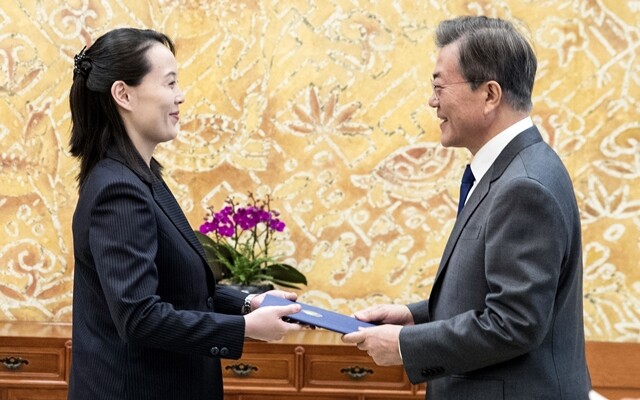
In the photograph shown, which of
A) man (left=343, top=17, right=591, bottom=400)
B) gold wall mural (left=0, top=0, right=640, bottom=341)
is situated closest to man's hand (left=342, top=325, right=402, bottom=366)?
man (left=343, top=17, right=591, bottom=400)

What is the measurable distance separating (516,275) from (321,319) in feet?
1.86

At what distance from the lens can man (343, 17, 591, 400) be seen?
1.96 meters

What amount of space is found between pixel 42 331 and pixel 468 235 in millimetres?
2341

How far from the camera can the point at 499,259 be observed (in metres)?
1.98

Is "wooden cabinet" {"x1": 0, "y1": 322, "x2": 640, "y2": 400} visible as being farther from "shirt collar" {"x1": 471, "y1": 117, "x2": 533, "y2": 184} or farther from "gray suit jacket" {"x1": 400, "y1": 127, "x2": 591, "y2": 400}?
"shirt collar" {"x1": 471, "y1": 117, "x2": 533, "y2": 184}

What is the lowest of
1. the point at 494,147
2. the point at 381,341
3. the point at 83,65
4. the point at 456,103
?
the point at 381,341

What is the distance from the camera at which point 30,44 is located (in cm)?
401

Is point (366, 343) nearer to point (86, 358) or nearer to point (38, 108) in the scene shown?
point (86, 358)

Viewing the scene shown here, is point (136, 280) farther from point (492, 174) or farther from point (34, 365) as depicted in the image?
point (34, 365)

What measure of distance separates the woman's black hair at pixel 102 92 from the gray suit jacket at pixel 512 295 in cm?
82

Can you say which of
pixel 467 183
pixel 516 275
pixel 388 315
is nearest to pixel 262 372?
pixel 388 315

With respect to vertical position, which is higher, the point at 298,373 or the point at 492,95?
the point at 492,95

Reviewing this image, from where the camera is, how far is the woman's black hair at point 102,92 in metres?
2.27

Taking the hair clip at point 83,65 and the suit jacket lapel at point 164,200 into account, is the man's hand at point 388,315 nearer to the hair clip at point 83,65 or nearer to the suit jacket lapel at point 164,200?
the suit jacket lapel at point 164,200
